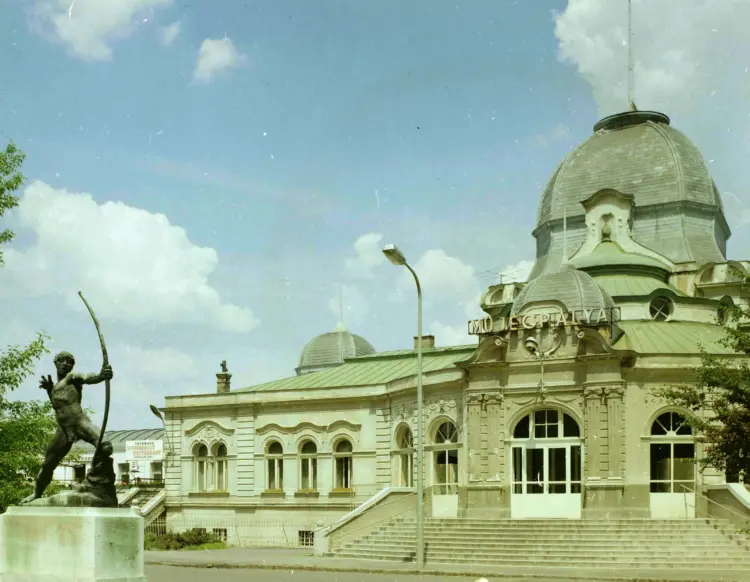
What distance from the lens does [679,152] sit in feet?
179

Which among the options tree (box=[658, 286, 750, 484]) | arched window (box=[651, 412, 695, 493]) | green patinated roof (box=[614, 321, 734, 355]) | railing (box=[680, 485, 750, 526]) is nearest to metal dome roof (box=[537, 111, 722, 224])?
green patinated roof (box=[614, 321, 734, 355])

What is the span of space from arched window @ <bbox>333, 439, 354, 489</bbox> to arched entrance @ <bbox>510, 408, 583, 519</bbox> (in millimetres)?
10651

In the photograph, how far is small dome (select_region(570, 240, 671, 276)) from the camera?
47.5 meters

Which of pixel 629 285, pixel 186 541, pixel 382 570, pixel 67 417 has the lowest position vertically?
pixel 186 541

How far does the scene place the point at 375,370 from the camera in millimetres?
54031

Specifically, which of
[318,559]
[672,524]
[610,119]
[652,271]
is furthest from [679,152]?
[318,559]

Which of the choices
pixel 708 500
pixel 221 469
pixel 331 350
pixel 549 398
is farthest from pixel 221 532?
pixel 331 350

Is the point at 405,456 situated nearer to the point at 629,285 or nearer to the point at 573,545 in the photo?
the point at 629,285

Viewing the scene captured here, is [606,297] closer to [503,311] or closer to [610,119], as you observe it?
[503,311]

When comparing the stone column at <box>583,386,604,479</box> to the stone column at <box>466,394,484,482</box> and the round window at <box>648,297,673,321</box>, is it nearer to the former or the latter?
the stone column at <box>466,394,484,482</box>

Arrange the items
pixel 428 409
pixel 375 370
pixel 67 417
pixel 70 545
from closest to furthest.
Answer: pixel 70 545
pixel 67 417
pixel 428 409
pixel 375 370

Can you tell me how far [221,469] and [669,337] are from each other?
21.9m

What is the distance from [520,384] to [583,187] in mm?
18304

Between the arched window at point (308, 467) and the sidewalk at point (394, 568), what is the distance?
21.8 ft
